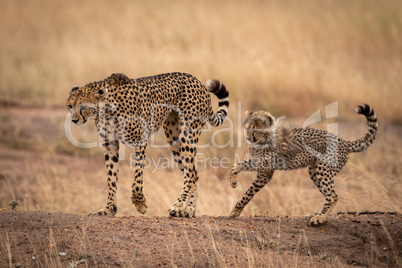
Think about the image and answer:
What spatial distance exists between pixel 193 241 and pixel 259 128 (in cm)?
140

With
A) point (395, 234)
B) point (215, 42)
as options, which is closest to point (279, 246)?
point (395, 234)

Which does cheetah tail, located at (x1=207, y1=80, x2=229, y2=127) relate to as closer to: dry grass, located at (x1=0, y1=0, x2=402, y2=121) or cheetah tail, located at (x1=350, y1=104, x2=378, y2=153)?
cheetah tail, located at (x1=350, y1=104, x2=378, y2=153)

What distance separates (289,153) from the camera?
5.66 m

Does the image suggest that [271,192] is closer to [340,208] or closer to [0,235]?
[340,208]

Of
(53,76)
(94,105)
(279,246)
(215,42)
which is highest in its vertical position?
(215,42)

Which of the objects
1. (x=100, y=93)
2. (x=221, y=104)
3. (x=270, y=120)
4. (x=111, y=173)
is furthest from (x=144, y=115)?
(x=270, y=120)

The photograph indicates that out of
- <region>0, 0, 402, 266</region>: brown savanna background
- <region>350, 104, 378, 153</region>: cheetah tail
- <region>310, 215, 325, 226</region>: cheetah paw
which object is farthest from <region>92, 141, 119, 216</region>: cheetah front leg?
<region>350, 104, 378, 153</region>: cheetah tail

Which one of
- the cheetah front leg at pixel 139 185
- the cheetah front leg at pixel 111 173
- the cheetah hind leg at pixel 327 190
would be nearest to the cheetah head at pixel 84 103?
the cheetah front leg at pixel 111 173

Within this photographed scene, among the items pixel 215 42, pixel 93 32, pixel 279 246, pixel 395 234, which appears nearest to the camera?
pixel 279 246

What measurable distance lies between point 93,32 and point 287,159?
10.6 meters

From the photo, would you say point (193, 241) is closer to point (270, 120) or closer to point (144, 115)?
point (144, 115)

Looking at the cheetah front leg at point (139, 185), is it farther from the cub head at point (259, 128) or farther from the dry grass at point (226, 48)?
the dry grass at point (226, 48)

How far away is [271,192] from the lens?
725cm

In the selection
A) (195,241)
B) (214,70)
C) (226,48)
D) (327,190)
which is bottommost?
(195,241)
